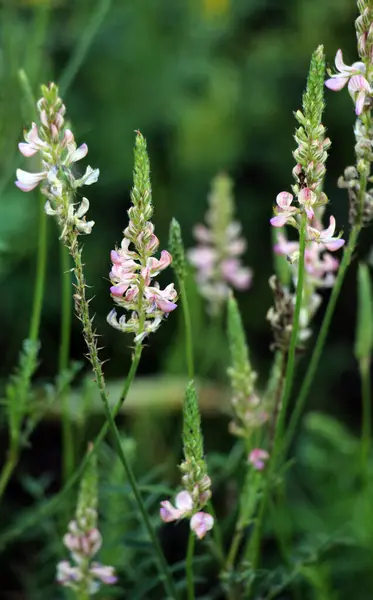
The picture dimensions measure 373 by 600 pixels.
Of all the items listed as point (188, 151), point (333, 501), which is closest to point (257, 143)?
point (188, 151)

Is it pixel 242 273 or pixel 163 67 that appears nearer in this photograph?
pixel 242 273

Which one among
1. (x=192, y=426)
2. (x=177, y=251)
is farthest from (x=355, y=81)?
(x=192, y=426)

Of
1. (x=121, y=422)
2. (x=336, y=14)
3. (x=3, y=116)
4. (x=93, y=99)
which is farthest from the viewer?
(x=336, y=14)

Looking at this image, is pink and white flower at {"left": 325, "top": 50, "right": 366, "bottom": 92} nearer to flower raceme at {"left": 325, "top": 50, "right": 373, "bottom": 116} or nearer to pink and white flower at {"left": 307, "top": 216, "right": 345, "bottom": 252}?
flower raceme at {"left": 325, "top": 50, "right": 373, "bottom": 116}

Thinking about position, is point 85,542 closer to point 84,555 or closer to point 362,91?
point 84,555

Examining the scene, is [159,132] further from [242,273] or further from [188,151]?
[242,273]

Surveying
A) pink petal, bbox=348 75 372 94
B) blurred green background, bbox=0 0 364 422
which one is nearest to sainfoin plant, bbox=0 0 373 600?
pink petal, bbox=348 75 372 94
